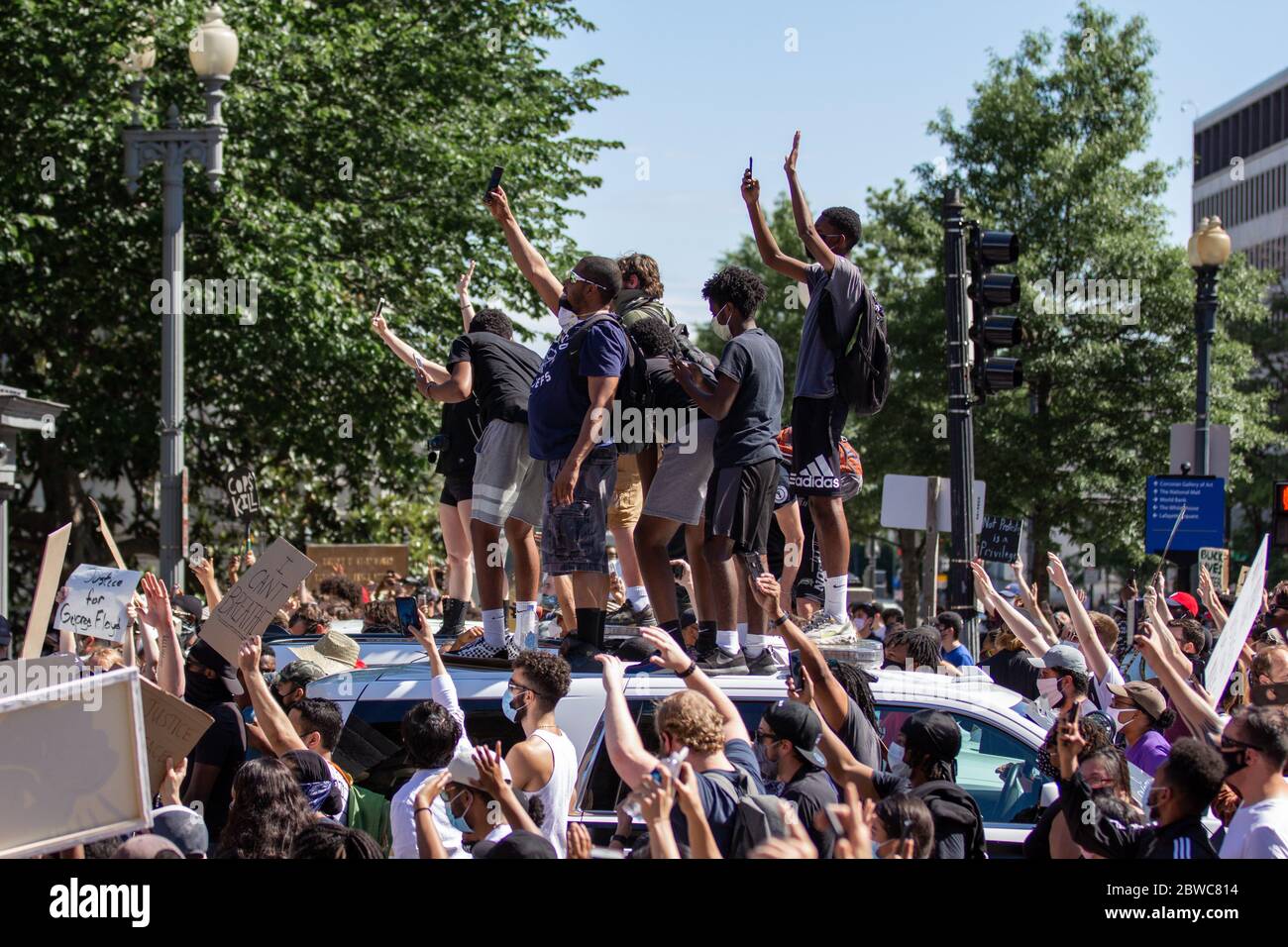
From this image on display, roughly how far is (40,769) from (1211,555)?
1272 cm

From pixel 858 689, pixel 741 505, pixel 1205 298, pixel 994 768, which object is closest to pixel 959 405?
pixel 741 505

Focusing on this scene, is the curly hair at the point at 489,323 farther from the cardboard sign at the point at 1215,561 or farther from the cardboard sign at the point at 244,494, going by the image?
the cardboard sign at the point at 1215,561

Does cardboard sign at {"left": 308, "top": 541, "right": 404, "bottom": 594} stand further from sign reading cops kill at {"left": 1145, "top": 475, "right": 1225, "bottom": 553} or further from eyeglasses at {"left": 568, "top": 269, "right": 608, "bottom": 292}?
eyeglasses at {"left": 568, "top": 269, "right": 608, "bottom": 292}

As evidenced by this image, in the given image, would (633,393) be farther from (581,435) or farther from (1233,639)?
(1233,639)

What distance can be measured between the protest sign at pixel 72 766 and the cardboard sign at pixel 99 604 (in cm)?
362

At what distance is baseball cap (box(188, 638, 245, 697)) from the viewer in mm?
6840

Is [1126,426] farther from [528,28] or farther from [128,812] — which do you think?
[128,812]

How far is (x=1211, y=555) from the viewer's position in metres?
15.2

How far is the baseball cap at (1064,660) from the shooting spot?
7176 millimetres

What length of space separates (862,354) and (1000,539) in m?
7.72

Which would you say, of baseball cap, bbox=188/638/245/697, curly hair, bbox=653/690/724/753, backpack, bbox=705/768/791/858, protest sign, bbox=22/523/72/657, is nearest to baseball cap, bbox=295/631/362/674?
baseball cap, bbox=188/638/245/697

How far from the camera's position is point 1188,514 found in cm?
1524

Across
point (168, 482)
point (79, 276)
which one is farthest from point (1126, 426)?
point (168, 482)

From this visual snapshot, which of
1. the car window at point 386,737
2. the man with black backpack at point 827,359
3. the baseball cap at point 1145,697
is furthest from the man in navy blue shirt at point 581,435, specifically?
the baseball cap at point 1145,697
